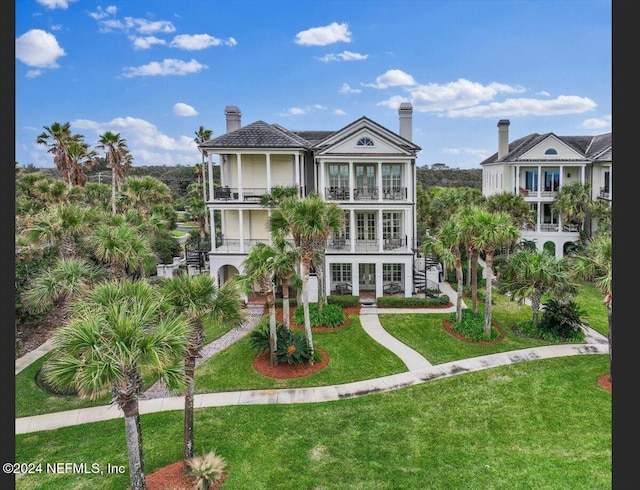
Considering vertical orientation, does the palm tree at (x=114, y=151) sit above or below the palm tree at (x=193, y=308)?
above

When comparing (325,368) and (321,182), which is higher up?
(321,182)

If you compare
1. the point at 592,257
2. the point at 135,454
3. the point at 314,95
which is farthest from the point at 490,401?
the point at 314,95

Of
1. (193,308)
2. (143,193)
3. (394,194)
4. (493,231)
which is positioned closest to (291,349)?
(193,308)

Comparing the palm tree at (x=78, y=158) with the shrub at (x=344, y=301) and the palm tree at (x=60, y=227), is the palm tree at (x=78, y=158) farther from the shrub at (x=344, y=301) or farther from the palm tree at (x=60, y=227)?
the shrub at (x=344, y=301)

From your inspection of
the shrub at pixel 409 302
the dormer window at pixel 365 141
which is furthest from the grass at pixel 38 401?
the dormer window at pixel 365 141

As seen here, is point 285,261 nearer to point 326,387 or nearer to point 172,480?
point 326,387

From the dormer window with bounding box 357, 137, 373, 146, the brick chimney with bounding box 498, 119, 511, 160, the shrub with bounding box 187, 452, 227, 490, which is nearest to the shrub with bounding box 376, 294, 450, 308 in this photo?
the dormer window with bounding box 357, 137, 373, 146

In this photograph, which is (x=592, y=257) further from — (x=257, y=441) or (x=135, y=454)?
(x=135, y=454)
